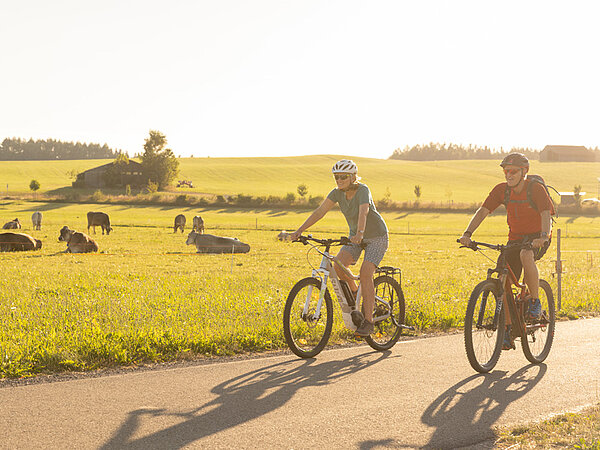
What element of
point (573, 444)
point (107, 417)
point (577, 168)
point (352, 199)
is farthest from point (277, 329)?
point (577, 168)

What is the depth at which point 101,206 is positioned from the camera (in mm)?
75500

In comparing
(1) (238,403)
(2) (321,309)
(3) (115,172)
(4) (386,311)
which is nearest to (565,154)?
(3) (115,172)

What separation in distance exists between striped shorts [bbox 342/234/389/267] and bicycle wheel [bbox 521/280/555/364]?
1.96m

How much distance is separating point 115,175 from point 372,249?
106283 mm

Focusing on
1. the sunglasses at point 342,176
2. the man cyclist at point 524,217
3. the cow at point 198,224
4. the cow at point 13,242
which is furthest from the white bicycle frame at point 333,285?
the cow at point 198,224

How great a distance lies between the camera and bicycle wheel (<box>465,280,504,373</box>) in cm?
696

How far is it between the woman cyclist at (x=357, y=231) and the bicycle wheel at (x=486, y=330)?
134 centimetres

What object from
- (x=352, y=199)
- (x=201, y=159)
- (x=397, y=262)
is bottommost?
(x=397, y=262)

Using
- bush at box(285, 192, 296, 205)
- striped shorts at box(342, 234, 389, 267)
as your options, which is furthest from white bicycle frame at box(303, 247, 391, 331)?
bush at box(285, 192, 296, 205)

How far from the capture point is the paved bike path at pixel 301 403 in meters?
4.84

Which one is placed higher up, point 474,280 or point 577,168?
point 577,168

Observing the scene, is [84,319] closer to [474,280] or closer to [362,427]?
[362,427]

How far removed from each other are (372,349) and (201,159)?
6751 inches

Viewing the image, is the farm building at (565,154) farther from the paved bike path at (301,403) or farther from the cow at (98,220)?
the paved bike path at (301,403)
